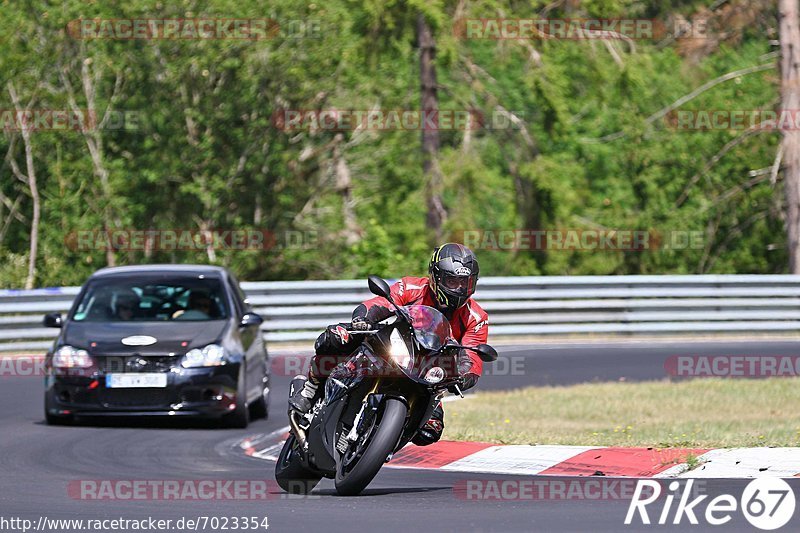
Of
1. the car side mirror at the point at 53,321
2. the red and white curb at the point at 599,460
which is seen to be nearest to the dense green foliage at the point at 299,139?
the car side mirror at the point at 53,321

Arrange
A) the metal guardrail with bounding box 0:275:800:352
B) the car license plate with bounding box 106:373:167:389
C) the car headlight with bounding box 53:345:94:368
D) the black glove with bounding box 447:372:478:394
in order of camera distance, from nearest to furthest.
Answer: the black glove with bounding box 447:372:478:394 < the car license plate with bounding box 106:373:167:389 < the car headlight with bounding box 53:345:94:368 < the metal guardrail with bounding box 0:275:800:352

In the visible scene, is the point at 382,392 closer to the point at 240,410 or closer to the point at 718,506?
the point at 718,506

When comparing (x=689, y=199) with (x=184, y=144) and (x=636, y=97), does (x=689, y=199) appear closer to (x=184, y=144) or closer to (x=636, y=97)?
(x=636, y=97)

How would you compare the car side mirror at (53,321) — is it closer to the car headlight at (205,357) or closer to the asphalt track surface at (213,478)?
the asphalt track surface at (213,478)

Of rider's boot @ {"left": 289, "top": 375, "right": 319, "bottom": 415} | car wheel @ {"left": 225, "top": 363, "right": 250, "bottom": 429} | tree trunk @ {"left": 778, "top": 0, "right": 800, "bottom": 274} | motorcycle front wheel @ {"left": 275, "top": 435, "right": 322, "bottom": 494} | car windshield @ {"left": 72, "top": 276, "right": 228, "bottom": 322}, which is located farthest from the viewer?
tree trunk @ {"left": 778, "top": 0, "right": 800, "bottom": 274}

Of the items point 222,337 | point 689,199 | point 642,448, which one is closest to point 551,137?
point 689,199

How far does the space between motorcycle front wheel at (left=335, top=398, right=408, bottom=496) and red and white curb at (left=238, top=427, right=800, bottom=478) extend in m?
2.40

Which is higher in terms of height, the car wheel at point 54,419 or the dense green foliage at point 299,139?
the dense green foliage at point 299,139

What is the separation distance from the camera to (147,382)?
14.1 meters

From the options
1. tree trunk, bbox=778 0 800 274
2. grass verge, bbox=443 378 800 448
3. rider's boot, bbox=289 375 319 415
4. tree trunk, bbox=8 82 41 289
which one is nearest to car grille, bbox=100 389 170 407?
grass verge, bbox=443 378 800 448

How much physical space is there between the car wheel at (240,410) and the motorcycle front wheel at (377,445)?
17.9ft

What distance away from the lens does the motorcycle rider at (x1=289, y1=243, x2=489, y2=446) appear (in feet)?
29.8

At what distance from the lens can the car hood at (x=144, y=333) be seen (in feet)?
46.6

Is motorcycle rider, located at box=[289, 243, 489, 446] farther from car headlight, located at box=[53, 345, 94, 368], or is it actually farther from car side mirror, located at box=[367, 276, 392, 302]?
car headlight, located at box=[53, 345, 94, 368]
